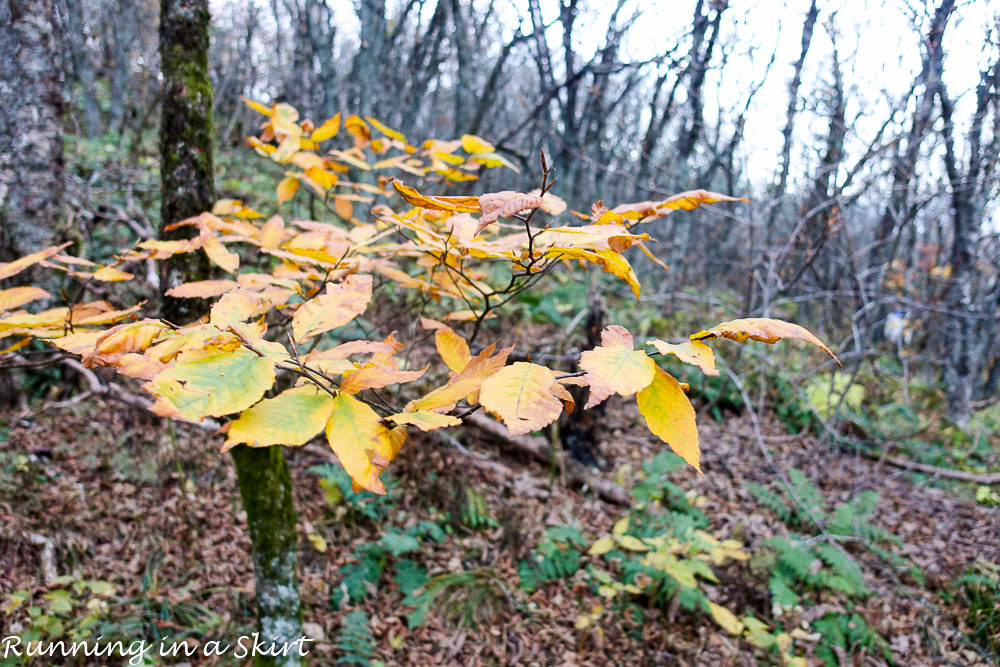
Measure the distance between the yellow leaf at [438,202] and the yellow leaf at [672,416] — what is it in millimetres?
388

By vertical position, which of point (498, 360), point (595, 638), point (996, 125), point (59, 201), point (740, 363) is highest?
A: point (996, 125)

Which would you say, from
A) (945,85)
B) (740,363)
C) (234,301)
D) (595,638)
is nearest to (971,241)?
(945,85)

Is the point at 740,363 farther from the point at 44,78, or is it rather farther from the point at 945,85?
the point at 44,78

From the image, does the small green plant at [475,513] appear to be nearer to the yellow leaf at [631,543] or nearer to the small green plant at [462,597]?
the small green plant at [462,597]

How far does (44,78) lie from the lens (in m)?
3.14

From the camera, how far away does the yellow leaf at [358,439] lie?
631 mm

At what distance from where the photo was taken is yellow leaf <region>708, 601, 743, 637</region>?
267 cm

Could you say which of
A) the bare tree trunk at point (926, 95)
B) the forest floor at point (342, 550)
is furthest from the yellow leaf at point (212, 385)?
the bare tree trunk at point (926, 95)

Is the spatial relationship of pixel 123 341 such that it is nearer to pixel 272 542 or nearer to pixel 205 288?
pixel 205 288

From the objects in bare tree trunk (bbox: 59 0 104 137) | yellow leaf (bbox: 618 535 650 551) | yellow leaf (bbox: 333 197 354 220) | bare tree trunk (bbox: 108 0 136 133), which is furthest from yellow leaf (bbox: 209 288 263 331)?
bare tree trunk (bbox: 59 0 104 137)

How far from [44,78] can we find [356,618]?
3.79 m

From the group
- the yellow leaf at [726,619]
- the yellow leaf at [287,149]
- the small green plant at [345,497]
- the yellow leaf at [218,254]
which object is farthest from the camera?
the small green plant at [345,497]

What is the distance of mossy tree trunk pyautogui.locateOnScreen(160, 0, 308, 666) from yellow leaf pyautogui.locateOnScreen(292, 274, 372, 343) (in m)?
1.06

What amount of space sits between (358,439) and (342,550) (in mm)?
2675
